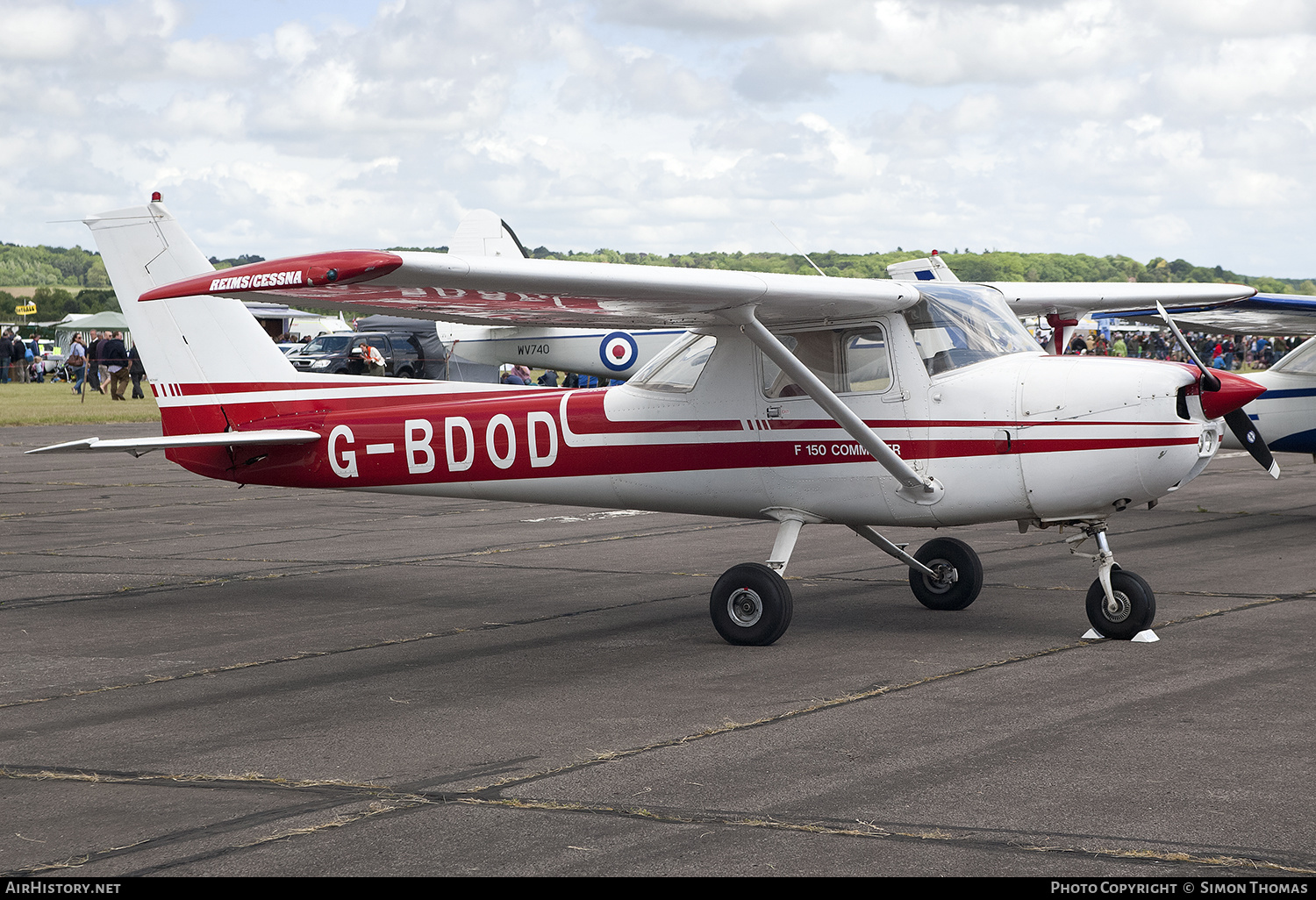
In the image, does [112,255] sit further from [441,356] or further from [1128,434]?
[441,356]

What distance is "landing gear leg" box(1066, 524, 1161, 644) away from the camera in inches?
314

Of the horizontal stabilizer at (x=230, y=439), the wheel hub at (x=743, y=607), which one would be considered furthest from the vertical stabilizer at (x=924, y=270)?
the horizontal stabilizer at (x=230, y=439)

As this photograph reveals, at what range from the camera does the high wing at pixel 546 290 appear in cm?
640

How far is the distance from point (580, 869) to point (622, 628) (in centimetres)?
453

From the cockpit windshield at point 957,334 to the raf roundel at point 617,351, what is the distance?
67.0ft

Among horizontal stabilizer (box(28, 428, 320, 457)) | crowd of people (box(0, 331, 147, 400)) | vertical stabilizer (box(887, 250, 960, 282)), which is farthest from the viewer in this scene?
crowd of people (box(0, 331, 147, 400))

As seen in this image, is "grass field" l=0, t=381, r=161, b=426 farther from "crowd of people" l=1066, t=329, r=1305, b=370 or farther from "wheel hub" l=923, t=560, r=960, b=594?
"crowd of people" l=1066, t=329, r=1305, b=370

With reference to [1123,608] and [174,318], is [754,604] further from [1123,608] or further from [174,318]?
[174,318]

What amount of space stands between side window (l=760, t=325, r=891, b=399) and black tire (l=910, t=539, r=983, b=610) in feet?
5.21

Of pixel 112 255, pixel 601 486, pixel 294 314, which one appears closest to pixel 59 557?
pixel 112 255

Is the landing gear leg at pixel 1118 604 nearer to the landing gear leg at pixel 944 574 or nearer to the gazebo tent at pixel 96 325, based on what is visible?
the landing gear leg at pixel 944 574

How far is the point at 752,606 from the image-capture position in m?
8.21

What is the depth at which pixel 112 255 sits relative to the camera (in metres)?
10.3

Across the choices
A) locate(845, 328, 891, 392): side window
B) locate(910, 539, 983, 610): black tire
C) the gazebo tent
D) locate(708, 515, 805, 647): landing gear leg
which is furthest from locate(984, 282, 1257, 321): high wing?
the gazebo tent
